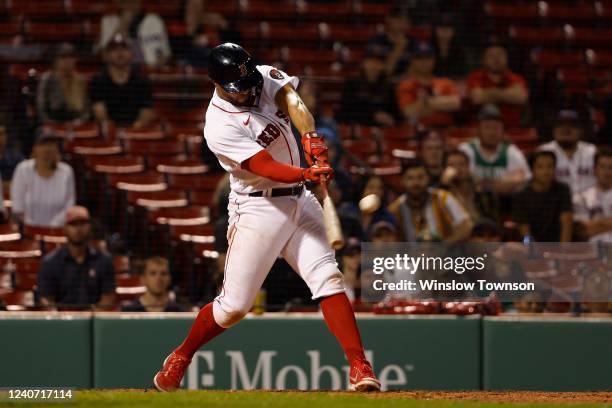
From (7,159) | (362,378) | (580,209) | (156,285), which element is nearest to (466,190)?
(580,209)

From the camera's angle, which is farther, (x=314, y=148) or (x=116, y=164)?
(x=116, y=164)

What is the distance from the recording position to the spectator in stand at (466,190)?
8.46 metres

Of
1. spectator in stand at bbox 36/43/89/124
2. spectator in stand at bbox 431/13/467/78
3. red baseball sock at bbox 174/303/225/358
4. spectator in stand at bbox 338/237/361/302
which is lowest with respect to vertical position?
red baseball sock at bbox 174/303/225/358

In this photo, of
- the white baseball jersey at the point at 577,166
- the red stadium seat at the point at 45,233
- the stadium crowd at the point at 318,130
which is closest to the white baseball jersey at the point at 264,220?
the stadium crowd at the point at 318,130

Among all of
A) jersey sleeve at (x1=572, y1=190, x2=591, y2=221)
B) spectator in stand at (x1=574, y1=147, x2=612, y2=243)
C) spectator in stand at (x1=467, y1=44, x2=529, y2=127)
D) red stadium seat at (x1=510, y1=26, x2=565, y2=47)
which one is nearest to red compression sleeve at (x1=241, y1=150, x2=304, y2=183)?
spectator in stand at (x1=574, y1=147, x2=612, y2=243)

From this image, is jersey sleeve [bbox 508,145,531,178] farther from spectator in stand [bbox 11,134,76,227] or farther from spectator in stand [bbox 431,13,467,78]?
spectator in stand [bbox 11,134,76,227]

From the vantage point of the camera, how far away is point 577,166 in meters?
8.93

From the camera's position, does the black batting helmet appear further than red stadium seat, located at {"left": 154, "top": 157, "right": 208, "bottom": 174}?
No

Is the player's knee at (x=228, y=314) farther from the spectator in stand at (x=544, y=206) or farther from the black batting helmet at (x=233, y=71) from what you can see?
the spectator in stand at (x=544, y=206)

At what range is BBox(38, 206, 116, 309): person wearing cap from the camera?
785 cm

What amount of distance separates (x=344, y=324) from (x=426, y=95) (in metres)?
5.13

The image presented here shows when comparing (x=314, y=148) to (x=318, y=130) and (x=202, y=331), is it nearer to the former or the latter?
(x=202, y=331)

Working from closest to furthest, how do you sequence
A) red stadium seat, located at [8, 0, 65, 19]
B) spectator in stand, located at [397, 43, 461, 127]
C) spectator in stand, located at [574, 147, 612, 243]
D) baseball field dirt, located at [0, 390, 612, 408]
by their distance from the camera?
baseball field dirt, located at [0, 390, 612, 408], spectator in stand, located at [574, 147, 612, 243], spectator in stand, located at [397, 43, 461, 127], red stadium seat, located at [8, 0, 65, 19]

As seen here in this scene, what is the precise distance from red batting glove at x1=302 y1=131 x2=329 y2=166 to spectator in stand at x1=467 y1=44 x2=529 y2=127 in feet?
17.0
